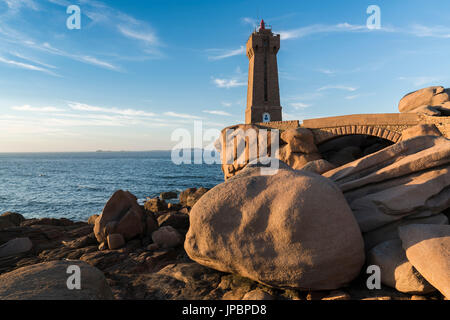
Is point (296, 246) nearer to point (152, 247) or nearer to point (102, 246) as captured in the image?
point (152, 247)

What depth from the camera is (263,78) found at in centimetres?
2875

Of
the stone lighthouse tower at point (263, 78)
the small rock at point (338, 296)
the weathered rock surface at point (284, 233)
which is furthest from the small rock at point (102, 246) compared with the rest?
the stone lighthouse tower at point (263, 78)

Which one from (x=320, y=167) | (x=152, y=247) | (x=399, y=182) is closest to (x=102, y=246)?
(x=152, y=247)

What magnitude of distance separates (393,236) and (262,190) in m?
3.78

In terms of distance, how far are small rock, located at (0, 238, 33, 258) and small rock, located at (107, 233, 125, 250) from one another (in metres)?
3.74

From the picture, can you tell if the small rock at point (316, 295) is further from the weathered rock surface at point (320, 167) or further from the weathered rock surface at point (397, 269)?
the weathered rock surface at point (320, 167)

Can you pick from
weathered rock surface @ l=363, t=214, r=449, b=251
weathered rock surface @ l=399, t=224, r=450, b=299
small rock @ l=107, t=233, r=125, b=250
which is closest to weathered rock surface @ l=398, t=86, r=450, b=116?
weathered rock surface @ l=363, t=214, r=449, b=251

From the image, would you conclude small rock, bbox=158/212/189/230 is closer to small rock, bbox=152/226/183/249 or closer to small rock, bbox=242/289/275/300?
small rock, bbox=152/226/183/249

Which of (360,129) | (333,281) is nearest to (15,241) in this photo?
(333,281)

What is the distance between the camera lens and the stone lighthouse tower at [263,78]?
28.4 meters

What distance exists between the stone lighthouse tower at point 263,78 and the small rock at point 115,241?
22.5 metres

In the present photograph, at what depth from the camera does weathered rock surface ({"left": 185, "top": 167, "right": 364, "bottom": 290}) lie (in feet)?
17.0

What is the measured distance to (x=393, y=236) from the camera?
20.3 ft

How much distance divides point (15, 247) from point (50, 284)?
7.16 metres
